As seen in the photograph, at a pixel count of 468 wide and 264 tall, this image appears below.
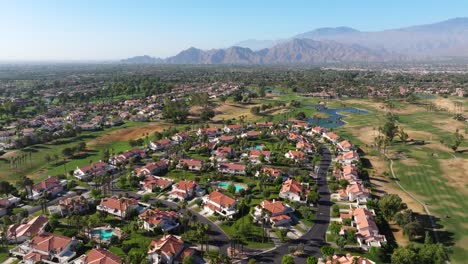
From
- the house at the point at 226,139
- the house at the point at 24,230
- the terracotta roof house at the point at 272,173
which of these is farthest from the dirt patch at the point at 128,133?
the terracotta roof house at the point at 272,173

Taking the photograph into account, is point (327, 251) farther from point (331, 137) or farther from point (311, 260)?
point (331, 137)

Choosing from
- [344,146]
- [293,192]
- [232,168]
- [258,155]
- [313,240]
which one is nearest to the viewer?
[313,240]

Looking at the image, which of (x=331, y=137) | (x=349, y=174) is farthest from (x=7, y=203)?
(x=331, y=137)

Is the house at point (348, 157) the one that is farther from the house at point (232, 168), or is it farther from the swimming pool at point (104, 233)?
the swimming pool at point (104, 233)

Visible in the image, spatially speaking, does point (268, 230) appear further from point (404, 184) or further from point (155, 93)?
point (155, 93)

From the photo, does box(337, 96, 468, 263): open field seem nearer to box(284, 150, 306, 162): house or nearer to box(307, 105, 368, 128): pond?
box(307, 105, 368, 128): pond

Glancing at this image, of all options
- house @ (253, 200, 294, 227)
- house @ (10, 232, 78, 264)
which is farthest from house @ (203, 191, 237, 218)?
house @ (10, 232, 78, 264)
